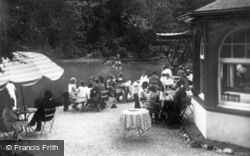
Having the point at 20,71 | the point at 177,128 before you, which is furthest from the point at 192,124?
the point at 20,71

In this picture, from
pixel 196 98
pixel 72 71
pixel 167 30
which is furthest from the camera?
pixel 167 30

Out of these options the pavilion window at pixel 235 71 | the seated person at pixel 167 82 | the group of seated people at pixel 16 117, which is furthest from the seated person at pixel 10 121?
the seated person at pixel 167 82

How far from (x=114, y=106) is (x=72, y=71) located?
20.2 m

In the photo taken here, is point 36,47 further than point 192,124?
Yes

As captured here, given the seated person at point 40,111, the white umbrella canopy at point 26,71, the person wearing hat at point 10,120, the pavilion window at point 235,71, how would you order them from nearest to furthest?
the pavilion window at point 235,71, the person wearing hat at point 10,120, the white umbrella canopy at point 26,71, the seated person at point 40,111

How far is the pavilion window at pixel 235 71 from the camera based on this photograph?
27.7 feet

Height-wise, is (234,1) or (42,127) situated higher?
(234,1)

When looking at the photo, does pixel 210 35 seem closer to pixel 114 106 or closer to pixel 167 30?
pixel 114 106

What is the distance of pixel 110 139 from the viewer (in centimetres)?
937

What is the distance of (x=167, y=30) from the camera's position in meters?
43.2

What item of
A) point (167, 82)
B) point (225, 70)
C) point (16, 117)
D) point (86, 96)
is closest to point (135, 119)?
point (225, 70)

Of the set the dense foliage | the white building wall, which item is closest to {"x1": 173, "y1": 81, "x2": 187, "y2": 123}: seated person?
the white building wall

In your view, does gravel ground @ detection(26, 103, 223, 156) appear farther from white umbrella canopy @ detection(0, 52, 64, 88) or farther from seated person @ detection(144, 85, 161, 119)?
white umbrella canopy @ detection(0, 52, 64, 88)

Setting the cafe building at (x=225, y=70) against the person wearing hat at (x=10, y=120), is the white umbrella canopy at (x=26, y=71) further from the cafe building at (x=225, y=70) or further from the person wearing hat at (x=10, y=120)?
the cafe building at (x=225, y=70)
